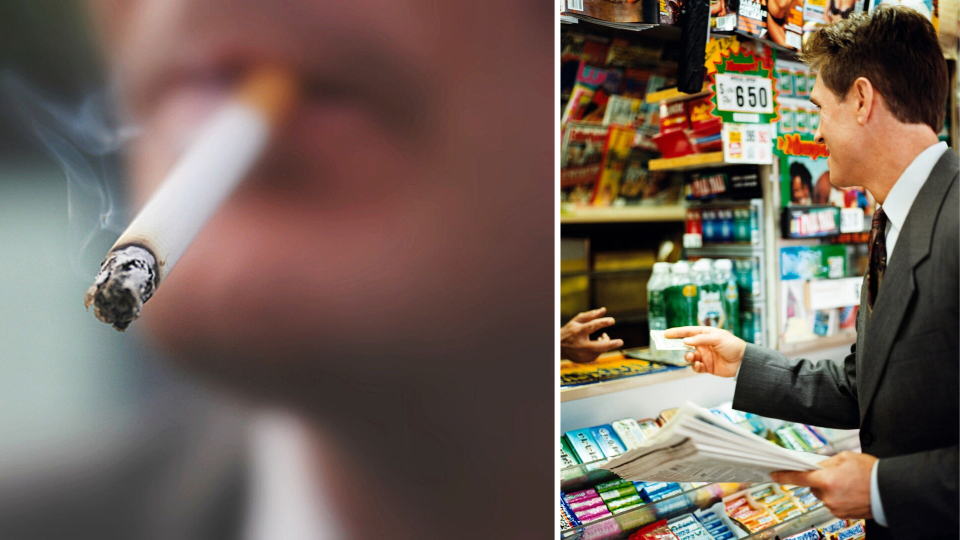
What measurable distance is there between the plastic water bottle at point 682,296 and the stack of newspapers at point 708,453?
1085mm

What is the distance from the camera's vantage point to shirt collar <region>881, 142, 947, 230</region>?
4.52 ft

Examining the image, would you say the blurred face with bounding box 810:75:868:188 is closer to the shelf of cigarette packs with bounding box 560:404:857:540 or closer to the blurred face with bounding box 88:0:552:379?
the blurred face with bounding box 88:0:552:379

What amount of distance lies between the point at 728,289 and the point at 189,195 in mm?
1992

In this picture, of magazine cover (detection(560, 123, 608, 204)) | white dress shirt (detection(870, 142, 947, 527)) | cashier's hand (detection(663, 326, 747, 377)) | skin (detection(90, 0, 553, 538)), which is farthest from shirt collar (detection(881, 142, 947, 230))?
magazine cover (detection(560, 123, 608, 204))

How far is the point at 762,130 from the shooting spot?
2.47 meters

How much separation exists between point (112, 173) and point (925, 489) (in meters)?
1.44

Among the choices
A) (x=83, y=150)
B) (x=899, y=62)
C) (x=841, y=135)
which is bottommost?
(x=83, y=150)

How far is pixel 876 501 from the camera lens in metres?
1.26

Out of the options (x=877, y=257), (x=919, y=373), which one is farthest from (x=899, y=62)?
(x=919, y=373)

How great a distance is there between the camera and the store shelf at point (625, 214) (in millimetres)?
3236

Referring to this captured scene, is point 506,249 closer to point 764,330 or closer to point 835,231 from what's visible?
point 764,330

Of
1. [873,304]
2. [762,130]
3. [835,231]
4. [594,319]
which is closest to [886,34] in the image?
[873,304]

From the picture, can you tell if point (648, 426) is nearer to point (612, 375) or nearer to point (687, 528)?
point (612, 375)

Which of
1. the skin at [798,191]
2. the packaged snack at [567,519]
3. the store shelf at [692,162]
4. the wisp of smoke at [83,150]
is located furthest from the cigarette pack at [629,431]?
the wisp of smoke at [83,150]
